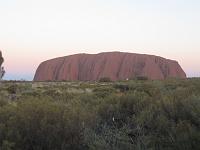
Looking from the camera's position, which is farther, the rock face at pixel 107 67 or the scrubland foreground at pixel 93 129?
the rock face at pixel 107 67

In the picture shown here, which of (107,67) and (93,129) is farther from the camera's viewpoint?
(107,67)

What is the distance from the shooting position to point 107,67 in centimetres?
12144

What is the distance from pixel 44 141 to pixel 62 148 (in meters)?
0.40

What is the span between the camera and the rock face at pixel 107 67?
11831 cm

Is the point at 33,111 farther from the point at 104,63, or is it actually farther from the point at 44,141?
the point at 104,63

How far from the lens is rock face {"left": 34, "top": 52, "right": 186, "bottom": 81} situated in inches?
4658

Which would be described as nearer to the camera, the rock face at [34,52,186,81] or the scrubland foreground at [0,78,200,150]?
the scrubland foreground at [0,78,200,150]

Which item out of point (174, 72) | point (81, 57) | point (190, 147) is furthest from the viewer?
point (81, 57)

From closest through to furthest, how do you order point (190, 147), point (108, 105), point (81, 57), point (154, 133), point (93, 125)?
point (190, 147), point (154, 133), point (93, 125), point (108, 105), point (81, 57)

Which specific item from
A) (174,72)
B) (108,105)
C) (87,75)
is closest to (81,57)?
(87,75)

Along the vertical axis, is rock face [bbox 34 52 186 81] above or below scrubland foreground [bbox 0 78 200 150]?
below

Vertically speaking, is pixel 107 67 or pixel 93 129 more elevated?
pixel 93 129

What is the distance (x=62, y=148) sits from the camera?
709 cm

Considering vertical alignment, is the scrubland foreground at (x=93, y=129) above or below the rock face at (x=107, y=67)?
above
